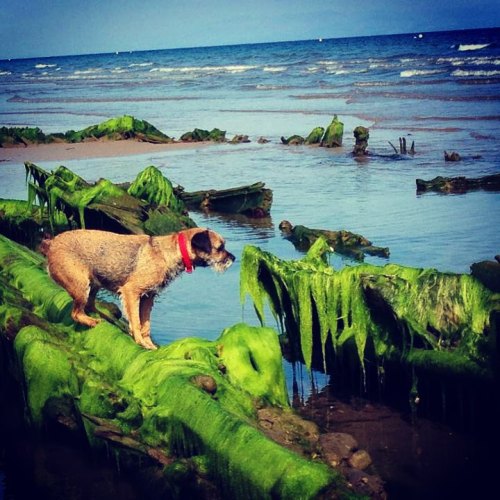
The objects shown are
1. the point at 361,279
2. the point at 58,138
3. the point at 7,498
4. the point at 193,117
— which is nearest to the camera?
the point at 7,498

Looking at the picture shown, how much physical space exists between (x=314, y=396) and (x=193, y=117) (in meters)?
31.5

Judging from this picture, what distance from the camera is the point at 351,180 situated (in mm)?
19719

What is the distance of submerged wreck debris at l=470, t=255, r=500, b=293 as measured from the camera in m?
8.07

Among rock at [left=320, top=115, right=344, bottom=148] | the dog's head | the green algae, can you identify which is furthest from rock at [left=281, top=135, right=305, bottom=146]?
the dog's head

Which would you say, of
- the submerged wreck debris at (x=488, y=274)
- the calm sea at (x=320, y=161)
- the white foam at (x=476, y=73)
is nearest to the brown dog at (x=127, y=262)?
the calm sea at (x=320, y=161)

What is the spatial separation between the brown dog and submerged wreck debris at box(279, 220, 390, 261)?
4.14 metres

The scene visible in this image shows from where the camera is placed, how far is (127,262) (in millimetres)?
8852

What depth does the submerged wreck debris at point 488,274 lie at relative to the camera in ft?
26.5

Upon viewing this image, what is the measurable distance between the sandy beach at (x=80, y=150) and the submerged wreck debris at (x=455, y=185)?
1193cm

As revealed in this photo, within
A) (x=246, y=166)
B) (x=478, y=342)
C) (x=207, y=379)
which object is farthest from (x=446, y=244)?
(x=246, y=166)

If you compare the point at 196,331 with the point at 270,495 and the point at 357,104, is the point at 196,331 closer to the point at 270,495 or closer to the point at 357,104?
the point at 270,495

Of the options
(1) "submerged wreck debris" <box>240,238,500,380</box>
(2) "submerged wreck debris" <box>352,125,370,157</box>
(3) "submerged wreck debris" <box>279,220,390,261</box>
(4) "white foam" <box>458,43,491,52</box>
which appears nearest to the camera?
(1) "submerged wreck debris" <box>240,238,500,380</box>

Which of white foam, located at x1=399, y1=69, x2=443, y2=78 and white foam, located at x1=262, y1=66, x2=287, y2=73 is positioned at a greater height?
white foam, located at x1=262, y1=66, x2=287, y2=73

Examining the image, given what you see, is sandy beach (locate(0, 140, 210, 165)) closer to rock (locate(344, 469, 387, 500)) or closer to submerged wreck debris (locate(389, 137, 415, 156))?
submerged wreck debris (locate(389, 137, 415, 156))
